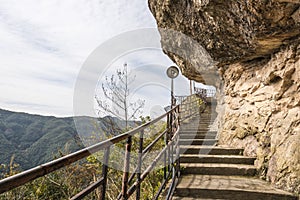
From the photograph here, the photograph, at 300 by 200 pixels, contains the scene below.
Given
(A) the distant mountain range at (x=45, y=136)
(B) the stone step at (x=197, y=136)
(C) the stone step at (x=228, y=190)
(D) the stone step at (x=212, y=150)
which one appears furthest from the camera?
(A) the distant mountain range at (x=45, y=136)

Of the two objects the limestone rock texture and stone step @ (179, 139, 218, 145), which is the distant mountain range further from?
the limestone rock texture

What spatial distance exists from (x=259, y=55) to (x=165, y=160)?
8.54ft

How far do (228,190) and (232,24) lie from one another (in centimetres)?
247

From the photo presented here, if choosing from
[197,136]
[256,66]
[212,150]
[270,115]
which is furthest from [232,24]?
[197,136]

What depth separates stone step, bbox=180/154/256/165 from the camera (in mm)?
3578

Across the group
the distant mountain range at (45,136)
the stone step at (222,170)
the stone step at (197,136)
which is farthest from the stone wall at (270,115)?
the distant mountain range at (45,136)

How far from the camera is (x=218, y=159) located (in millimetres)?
3643

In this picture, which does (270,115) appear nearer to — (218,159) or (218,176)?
(218,159)

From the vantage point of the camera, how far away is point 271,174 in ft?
10.0

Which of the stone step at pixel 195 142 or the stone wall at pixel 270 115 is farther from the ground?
the stone wall at pixel 270 115

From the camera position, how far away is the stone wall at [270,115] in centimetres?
284

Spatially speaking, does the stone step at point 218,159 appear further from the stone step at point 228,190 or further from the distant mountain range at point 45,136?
the distant mountain range at point 45,136

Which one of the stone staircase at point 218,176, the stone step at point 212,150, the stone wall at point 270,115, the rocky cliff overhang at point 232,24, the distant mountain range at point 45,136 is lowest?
the distant mountain range at point 45,136

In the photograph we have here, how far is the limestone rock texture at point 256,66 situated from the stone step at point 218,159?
21 centimetres
